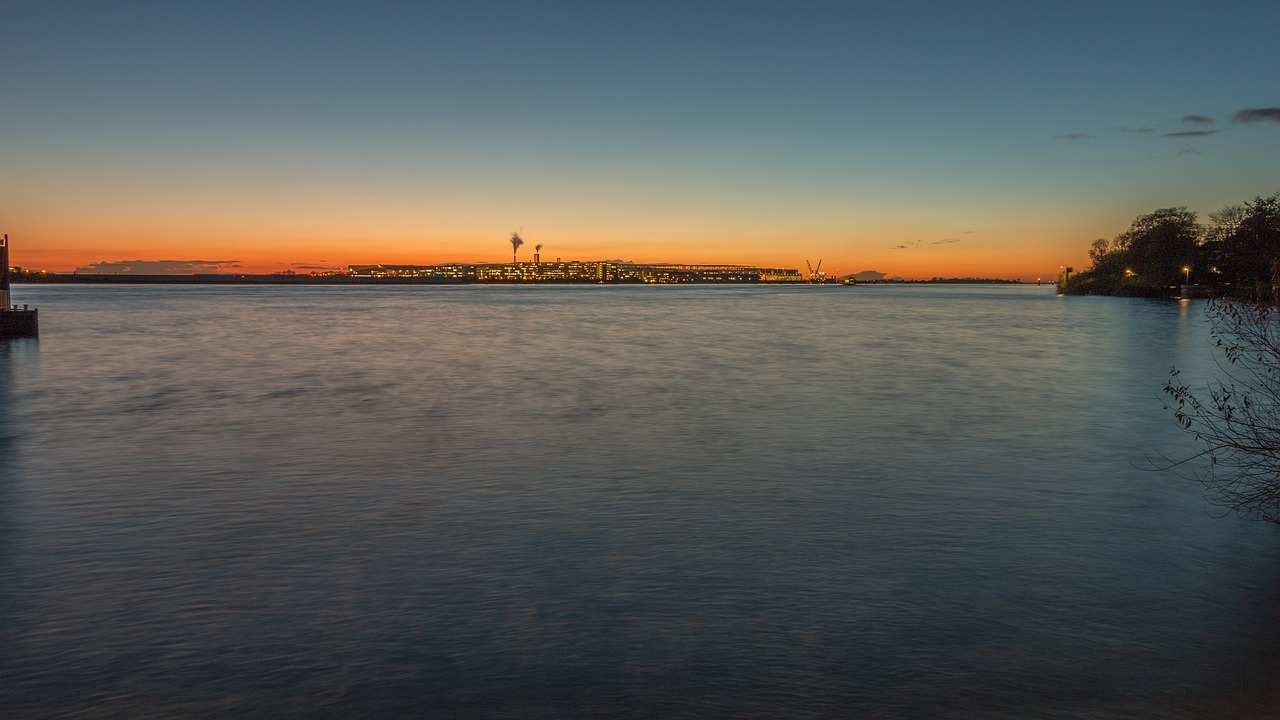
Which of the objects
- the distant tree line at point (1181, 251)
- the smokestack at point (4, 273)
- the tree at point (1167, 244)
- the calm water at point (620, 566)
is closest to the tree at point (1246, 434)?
the calm water at point (620, 566)

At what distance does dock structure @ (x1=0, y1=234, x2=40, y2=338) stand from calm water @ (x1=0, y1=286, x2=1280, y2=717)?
71.0 ft

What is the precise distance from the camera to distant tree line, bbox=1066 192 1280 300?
8344 centimetres

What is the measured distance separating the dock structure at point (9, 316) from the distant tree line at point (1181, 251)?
265ft

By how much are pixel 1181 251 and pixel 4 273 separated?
118 m

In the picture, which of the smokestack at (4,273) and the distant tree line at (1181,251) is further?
the distant tree line at (1181,251)

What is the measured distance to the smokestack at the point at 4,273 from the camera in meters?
33.8

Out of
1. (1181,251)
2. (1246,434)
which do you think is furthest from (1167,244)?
(1246,434)

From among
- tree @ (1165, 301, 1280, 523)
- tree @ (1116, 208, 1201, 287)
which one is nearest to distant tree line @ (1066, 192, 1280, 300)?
tree @ (1116, 208, 1201, 287)

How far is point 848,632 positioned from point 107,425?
49.0 feet

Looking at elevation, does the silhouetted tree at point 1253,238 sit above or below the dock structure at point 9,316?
above

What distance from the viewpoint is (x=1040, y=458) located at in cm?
1282

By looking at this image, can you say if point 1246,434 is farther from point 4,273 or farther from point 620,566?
point 4,273

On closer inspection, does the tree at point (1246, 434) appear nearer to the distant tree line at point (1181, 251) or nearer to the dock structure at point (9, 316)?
the dock structure at point (9, 316)

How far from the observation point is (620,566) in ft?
24.3
